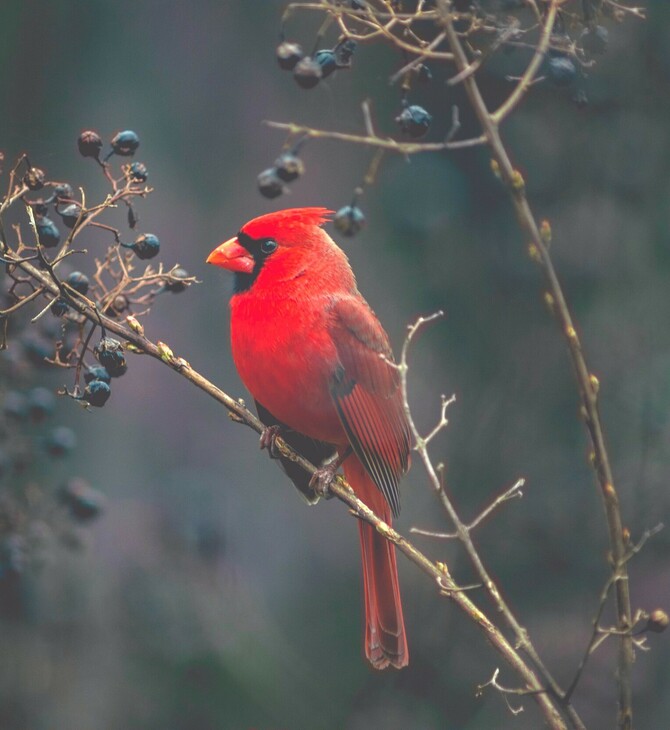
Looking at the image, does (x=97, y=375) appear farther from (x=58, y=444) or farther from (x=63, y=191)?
(x=58, y=444)

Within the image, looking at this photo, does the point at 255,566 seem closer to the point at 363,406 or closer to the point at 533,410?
the point at 533,410

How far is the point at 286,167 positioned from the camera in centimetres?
105

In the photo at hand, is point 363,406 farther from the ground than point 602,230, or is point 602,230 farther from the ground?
point 602,230

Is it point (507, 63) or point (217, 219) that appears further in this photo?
point (217, 219)

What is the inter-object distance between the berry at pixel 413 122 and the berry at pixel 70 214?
389 millimetres

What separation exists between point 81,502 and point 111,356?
2.55ft

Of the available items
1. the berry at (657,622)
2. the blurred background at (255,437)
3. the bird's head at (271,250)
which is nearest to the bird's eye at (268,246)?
the bird's head at (271,250)

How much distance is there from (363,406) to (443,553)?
0.52 meters

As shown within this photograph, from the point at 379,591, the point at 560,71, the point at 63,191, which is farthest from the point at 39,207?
the point at 379,591

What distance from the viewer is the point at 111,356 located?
123 cm

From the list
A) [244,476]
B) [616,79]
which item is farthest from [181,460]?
[616,79]

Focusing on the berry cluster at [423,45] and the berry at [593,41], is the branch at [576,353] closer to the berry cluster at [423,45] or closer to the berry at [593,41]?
the berry cluster at [423,45]

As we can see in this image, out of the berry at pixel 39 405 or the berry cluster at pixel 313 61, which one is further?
the berry at pixel 39 405

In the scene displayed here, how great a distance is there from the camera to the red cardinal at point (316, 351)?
63.7 inches
